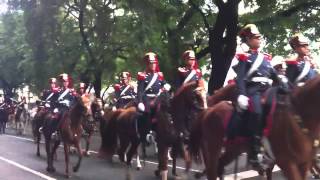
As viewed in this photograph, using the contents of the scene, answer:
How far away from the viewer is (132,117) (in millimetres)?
12430

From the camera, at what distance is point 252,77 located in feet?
27.1

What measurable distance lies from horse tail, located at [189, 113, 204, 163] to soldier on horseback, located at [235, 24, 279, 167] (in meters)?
1.72

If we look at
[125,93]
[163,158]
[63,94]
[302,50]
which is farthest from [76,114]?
[302,50]

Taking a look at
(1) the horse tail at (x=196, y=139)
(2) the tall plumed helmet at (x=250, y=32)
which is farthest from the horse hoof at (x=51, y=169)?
(2) the tall plumed helmet at (x=250, y=32)

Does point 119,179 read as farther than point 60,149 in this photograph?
No

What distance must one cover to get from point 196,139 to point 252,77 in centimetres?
224

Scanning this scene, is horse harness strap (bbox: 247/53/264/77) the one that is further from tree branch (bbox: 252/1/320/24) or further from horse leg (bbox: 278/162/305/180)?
tree branch (bbox: 252/1/320/24)

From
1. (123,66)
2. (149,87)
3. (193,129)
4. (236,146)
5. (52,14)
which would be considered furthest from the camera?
(123,66)

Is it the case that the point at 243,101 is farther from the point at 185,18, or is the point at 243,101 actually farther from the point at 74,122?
the point at 185,18

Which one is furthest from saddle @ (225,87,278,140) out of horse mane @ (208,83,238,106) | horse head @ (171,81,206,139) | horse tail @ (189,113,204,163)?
horse mane @ (208,83,238,106)

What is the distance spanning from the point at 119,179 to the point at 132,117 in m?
1.59

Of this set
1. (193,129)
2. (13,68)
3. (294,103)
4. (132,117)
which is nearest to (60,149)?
(132,117)

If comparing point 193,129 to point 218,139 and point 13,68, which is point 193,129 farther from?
point 13,68

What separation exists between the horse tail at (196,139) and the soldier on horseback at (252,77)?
172 centimetres
